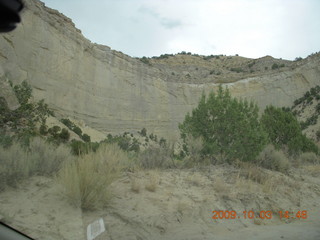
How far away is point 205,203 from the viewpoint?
266 inches

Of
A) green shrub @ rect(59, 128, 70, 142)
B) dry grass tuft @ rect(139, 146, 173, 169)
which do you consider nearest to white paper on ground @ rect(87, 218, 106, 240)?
dry grass tuft @ rect(139, 146, 173, 169)

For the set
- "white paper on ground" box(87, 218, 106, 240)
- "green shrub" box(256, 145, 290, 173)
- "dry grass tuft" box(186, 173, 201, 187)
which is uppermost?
"green shrub" box(256, 145, 290, 173)

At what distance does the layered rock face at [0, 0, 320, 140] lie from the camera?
29.8 meters

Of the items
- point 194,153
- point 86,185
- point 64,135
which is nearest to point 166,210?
point 86,185

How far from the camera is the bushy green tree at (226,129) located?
1164 cm

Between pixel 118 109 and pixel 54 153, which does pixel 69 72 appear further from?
pixel 54 153

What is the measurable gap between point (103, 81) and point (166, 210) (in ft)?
106

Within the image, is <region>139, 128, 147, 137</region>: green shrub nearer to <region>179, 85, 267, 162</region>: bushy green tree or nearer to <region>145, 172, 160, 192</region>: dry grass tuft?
<region>179, 85, 267, 162</region>: bushy green tree

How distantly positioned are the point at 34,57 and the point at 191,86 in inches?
914

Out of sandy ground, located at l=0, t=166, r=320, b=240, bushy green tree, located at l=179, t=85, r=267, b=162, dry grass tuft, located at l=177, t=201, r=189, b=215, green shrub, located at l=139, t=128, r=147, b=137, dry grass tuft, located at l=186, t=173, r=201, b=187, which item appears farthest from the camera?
green shrub, located at l=139, t=128, r=147, b=137

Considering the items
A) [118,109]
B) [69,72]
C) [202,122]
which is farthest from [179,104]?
[202,122]

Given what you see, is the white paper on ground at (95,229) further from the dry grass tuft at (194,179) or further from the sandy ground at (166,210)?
the dry grass tuft at (194,179)

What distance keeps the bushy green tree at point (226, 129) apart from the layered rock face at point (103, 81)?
14.2 m
